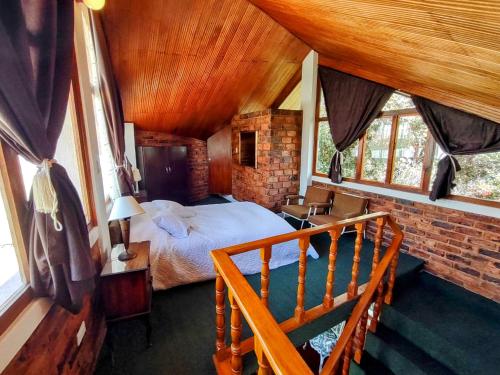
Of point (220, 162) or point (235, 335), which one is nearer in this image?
point (235, 335)

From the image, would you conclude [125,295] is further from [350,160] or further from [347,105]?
[347,105]

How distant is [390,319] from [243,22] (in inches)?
139

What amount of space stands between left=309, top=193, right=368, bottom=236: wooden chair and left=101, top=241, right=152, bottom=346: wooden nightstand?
2.28m

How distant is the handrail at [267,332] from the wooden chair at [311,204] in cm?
260

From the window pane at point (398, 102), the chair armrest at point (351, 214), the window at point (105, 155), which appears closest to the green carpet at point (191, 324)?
the chair armrest at point (351, 214)

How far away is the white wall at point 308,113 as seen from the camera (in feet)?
12.6

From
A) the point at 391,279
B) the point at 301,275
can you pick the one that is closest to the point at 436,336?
the point at 391,279

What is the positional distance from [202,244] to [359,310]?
1.47m

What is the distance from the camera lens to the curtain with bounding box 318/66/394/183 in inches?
123

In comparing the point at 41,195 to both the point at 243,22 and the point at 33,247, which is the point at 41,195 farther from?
the point at 243,22

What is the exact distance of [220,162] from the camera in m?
5.86

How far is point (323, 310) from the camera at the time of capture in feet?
5.81

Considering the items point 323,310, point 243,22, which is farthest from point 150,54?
point 323,310

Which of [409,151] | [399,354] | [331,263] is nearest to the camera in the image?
[331,263]
